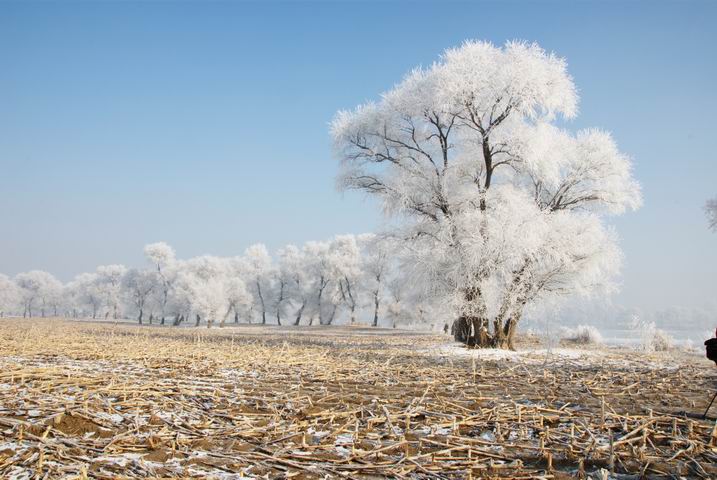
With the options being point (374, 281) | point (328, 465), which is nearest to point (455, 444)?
point (328, 465)

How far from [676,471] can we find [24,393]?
6.68 metres

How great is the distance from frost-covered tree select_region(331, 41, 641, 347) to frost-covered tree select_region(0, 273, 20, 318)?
460 feet

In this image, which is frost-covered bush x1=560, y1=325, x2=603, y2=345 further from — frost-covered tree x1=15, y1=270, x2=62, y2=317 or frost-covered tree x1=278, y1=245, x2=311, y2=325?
frost-covered tree x1=15, y1=270, x2=62, y2=317

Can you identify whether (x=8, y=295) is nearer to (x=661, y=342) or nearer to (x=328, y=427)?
(x=661, y=342)

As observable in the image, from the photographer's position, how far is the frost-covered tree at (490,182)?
57.8ft

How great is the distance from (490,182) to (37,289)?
14773 centimetres

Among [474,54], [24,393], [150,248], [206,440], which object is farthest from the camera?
[150,248]

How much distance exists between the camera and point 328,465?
3.94 metres

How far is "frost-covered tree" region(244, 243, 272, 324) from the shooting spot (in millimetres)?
93938

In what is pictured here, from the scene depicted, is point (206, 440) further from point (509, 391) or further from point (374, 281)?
point (374, 281)

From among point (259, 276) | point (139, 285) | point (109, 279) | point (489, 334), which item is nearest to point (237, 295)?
point (259, 276)

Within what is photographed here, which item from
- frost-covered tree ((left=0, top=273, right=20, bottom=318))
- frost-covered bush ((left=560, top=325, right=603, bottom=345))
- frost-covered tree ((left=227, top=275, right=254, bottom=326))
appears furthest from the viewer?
frost-covered tree ((left=0, top=273, right=20, bottom=318))

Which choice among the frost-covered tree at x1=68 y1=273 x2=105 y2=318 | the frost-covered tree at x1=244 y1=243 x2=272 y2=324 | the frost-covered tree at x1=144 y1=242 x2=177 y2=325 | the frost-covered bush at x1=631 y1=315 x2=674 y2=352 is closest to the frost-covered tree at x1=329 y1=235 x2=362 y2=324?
the frost-covered tree at x1=244 y1=243 x2=272 y2=324

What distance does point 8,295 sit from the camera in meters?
126
